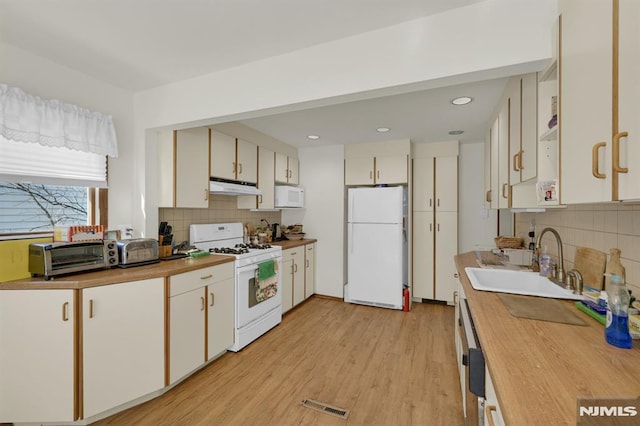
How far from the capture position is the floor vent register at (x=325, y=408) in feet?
5.96

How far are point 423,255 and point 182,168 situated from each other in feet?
10.8

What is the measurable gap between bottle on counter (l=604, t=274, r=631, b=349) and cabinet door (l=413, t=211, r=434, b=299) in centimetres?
305

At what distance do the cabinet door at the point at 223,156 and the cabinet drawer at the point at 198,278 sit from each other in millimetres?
992

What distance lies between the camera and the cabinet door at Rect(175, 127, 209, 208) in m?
2.47

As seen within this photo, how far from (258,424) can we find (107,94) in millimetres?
2774

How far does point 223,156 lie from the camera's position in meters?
2.92

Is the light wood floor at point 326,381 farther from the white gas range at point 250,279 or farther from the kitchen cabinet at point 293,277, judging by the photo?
the kitchen cabinet at point 293,277

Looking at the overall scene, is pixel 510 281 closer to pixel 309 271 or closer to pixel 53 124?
pixel 309 271

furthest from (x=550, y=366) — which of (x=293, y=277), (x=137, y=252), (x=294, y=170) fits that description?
(x=294, y=170)

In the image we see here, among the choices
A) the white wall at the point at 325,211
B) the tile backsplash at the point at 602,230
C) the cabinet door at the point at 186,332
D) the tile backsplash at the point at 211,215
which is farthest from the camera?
the white wall at the point at 325,211

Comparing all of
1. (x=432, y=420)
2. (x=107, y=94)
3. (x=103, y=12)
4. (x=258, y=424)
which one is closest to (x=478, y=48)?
(x=103, y=12)

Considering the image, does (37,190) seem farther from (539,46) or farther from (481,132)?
(481,132)

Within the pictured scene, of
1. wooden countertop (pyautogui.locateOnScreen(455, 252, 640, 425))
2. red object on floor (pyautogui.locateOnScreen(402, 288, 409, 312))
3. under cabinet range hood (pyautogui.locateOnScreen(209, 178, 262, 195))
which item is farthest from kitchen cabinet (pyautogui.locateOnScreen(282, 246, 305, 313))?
wooden countertop (pyautogui.locateOnScreen(455, 252, 640, 425))

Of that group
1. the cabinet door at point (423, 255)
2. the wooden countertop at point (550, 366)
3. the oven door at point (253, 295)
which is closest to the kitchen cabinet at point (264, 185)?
the oven door at point (253, 295)
